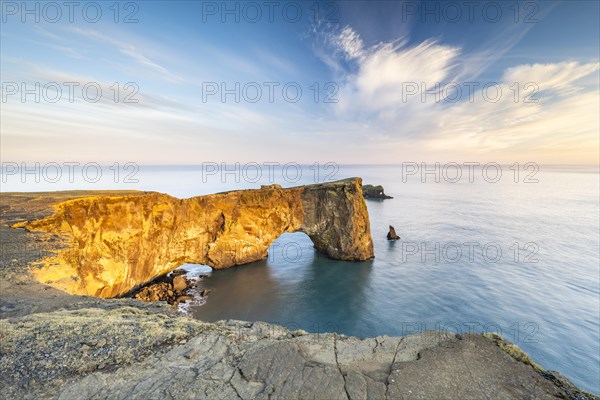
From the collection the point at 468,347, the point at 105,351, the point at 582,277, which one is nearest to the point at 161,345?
the point at 105,351

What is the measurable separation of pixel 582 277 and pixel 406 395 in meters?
39.5

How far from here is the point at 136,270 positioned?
21.8 metres

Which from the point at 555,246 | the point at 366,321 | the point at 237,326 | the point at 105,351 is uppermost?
the point at 105,351

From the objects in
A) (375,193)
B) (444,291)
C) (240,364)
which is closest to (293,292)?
(444,291)

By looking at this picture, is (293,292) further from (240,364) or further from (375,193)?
(375,193)

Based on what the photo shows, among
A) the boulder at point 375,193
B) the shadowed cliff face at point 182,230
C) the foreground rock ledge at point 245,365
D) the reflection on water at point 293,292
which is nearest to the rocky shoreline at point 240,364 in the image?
the foreground rock ledge at point 245,365

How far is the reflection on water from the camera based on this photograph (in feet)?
68.1

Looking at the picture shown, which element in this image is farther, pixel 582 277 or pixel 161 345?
pixel 582 277

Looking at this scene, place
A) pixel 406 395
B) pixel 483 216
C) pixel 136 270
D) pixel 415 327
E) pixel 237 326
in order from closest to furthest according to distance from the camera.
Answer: pixel 406 395
pixel 237 326
pixel 415 327
pixel 136 270
pixel 483 216

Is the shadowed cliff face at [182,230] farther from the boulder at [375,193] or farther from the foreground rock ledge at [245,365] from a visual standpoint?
the boulder at [375,193]

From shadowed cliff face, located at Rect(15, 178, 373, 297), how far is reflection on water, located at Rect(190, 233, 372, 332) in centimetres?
232

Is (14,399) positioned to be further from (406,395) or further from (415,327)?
(415,327)

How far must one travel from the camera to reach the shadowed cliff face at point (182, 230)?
17.0 meters

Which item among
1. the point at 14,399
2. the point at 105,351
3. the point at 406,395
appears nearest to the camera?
the point at 14,399
